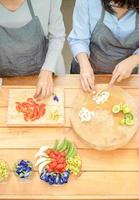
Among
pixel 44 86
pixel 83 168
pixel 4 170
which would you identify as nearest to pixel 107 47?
pixel 44 86

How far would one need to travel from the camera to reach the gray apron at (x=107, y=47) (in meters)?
1.40

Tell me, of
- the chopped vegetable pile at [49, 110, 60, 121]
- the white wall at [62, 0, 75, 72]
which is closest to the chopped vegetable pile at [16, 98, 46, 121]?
the chopped vegetable pile at [49, 110, 60, 121]

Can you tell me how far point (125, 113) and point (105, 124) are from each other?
3.4 inches

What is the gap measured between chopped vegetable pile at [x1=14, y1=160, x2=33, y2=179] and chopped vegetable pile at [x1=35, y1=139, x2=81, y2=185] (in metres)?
0.03

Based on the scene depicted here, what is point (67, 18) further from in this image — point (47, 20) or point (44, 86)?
point (44, 86)

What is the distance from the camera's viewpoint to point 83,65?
139 cm

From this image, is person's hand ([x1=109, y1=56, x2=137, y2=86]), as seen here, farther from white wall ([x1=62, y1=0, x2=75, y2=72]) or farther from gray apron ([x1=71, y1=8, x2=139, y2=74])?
white wall ([x1=62, y1=0, x2=75, y2=72])

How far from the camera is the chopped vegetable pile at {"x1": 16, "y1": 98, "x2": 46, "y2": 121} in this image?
49.5 inches

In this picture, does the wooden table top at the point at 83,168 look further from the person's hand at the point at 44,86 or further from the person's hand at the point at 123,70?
the person's hand at the point at 123,70

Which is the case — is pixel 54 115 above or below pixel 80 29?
below

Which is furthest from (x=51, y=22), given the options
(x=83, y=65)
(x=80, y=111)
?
(x=80, y=111)

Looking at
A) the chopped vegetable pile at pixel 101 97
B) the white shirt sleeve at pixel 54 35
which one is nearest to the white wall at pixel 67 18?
the white shirt sleeve at pixel 54 35

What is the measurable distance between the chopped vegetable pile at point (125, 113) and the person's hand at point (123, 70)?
0.46 ft

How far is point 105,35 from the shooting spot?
1407mm
